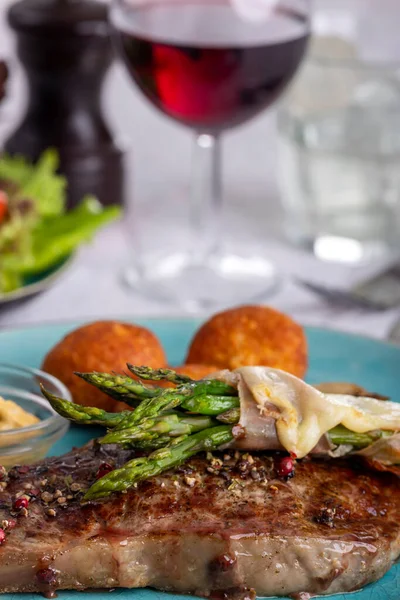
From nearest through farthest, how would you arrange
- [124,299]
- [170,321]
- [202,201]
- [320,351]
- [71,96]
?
[320,351], [170,321], [124,299], [202,201], [71,96]

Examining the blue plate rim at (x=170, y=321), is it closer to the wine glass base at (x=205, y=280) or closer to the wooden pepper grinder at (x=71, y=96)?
the wine glass base at (x=205, y=280)

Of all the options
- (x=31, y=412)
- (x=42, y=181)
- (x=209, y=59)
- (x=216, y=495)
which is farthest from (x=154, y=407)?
(x=42, y=181)

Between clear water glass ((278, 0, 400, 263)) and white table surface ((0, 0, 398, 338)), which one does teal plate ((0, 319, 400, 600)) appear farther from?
clear water glass ((278, 0, 400, 263))

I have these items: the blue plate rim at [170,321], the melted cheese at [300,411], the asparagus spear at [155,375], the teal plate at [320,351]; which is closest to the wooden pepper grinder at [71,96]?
the blue plate rim at [170,321]

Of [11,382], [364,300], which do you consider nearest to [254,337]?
[11,382]

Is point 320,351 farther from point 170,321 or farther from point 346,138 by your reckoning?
point 346,138

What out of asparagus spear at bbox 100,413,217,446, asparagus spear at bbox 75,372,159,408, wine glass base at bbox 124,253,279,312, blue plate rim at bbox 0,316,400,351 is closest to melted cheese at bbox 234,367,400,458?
asparagus spear at bbox 100,413,217,446
